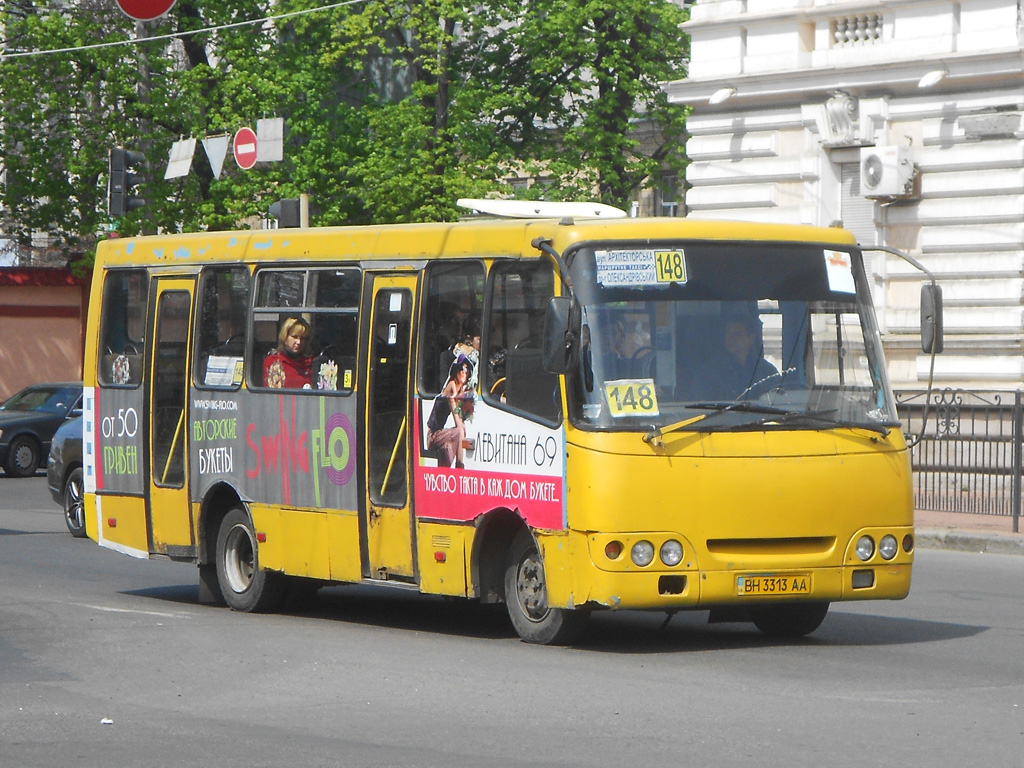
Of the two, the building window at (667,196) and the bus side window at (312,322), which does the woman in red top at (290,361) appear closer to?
the bus side window at (312,322)

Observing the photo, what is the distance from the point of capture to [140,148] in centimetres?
3722

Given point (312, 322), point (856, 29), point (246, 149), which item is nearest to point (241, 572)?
point (312, 322)

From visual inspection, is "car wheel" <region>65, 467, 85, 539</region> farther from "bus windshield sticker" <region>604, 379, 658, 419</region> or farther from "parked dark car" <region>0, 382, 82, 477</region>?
"bus windshield sticker" <region>604, 379, 658, 419</region>

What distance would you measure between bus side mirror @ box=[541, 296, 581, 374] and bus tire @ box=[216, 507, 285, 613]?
366cm

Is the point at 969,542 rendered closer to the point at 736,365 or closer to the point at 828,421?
the point at 828,421

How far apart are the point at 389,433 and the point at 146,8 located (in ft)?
44.7

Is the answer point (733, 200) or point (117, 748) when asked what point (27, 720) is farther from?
point (733, 200)

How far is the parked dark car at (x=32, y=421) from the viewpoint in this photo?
30547 millimetres

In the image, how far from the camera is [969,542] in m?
18.1

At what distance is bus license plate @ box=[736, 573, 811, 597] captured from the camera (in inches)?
388

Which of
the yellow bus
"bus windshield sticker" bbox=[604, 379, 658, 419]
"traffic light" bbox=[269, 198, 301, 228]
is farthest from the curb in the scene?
"bus windshield sticker" bbox=[604, 379, 658, 419]

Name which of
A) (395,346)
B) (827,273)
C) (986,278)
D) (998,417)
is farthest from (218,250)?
(986,278)

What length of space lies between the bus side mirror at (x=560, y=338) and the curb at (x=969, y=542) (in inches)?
370

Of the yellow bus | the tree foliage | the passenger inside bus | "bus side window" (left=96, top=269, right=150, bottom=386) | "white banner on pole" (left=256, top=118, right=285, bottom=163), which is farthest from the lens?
the tree foliage
